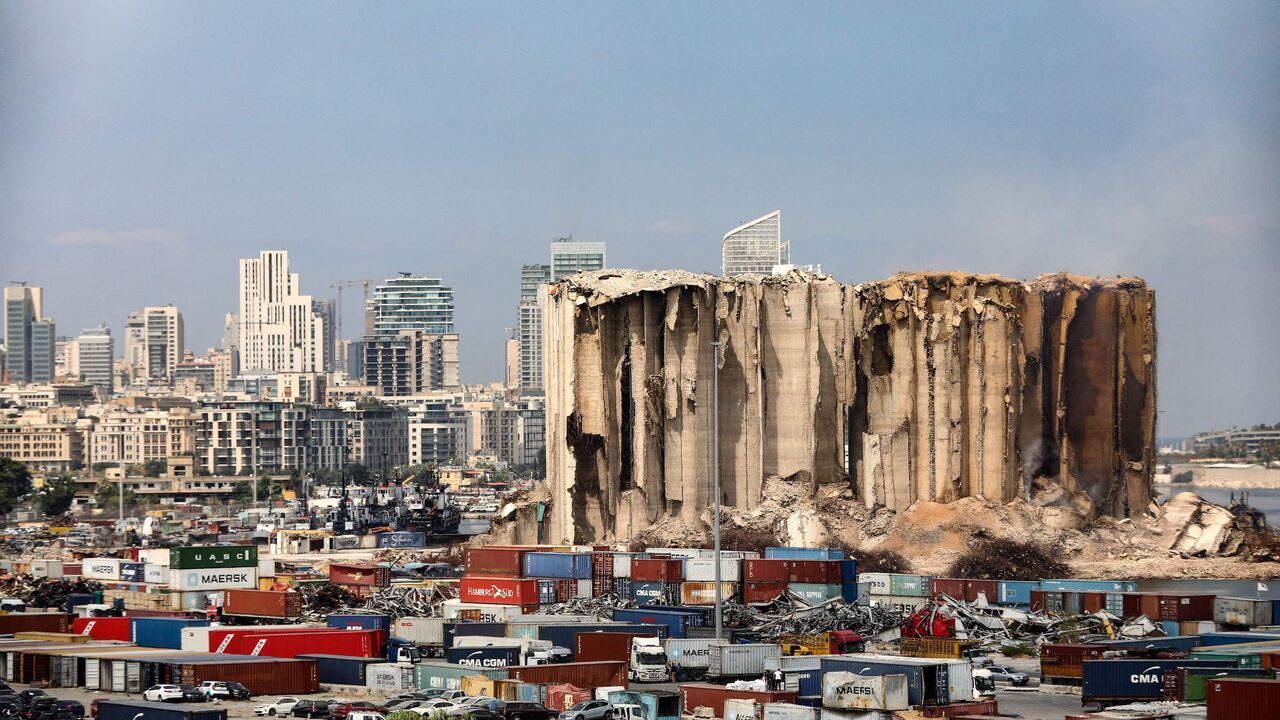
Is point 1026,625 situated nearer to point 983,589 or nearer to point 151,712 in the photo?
point 983,589

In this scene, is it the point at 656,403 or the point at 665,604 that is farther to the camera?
the point at 656,403

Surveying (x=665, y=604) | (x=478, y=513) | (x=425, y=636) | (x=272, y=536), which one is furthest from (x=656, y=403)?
(x=478, y=513)

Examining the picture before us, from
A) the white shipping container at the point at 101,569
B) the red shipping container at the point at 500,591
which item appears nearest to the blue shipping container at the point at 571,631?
the red shipping container at the point at 500,591

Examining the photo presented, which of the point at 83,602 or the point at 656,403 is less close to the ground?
the point at 656,403

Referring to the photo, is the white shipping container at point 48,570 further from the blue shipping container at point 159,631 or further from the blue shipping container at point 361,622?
the blue shipping container at point 361,622

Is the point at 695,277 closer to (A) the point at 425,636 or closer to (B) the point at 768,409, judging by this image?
(B) the point at 768,409

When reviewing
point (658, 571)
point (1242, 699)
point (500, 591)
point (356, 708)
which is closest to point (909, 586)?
point (658, 571)

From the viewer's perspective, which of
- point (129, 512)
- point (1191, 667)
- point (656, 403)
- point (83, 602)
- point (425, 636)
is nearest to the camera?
point (1191, 667)
